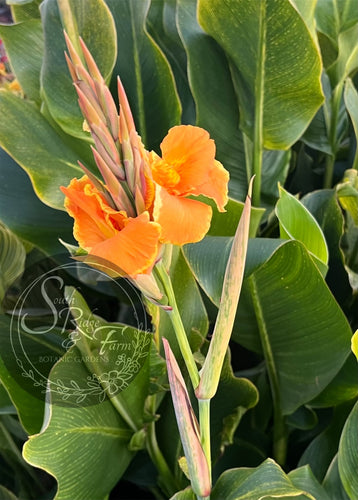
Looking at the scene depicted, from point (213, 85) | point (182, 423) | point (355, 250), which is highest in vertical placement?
point (213, 85)

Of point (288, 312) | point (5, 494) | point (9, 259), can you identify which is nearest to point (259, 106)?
point (288, 312)

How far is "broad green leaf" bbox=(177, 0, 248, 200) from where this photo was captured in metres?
0.68

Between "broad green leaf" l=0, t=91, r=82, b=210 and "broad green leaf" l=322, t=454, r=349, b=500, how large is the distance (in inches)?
17.6

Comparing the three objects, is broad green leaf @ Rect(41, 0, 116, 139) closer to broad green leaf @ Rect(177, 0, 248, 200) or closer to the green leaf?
broad green leaf @ Rect(177, 0, 248, 200)

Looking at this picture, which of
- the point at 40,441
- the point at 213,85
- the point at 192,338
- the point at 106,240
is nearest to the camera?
the point at 106,240

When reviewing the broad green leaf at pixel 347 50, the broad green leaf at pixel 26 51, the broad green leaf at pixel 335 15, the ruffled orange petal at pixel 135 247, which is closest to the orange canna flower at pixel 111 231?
the ruffled orange petal at pixel 135 247

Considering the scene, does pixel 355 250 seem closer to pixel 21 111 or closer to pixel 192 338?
pixel 192 338

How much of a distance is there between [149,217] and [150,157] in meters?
0.05

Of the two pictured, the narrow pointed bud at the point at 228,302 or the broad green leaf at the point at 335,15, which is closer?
the narrow pointed bud at the point at 228,302

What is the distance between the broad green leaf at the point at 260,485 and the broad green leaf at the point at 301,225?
209mm

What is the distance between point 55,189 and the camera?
2.15 ft

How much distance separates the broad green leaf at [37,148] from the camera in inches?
25.0

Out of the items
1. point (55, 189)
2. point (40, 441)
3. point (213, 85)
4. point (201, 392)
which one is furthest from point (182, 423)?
point (213, 85)

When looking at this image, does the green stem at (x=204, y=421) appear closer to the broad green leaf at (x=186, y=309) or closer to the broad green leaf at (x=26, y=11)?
the broad green leaf at (x=186, y=309)
